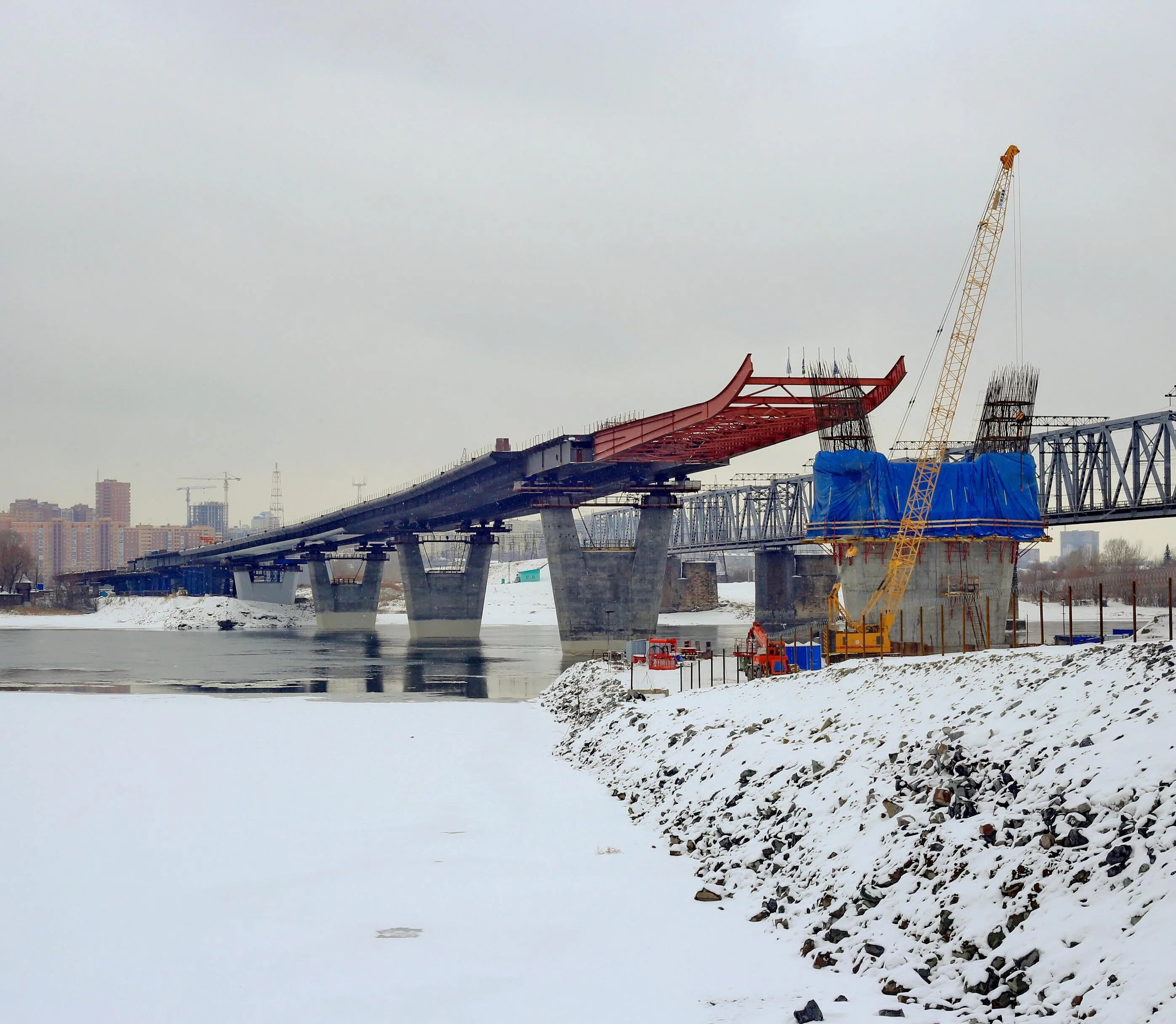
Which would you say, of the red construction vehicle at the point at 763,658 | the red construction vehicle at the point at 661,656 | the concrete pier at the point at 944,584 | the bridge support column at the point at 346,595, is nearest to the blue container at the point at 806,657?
the red construction vehicle at the point at 763,658

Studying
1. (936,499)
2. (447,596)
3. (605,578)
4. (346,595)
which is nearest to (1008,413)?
(936,499)

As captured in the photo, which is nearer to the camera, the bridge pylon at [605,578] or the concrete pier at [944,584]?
the concrete pier at [944,584]

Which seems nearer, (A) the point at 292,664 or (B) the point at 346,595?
(A) the point at 292,664

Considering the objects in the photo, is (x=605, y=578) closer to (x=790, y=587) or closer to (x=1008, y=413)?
(x=1008, y=413)

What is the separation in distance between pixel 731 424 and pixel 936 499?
1576 cm

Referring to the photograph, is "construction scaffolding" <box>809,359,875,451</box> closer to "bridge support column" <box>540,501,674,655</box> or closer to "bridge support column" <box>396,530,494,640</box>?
"bridge support column" <box>540,501,674,655</box>

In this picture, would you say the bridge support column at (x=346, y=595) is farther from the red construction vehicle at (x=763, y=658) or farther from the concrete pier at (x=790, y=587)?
the red construction vehicle at (x=763, y=658)

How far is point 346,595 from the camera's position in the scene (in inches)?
7603

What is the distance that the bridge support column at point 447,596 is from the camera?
509 ft

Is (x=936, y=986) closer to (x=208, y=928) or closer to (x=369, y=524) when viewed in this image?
(x=208, y=928)

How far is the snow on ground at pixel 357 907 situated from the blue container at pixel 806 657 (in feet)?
80.7

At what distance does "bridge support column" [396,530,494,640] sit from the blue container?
10048 centimetres

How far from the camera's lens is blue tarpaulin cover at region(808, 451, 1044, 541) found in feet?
255

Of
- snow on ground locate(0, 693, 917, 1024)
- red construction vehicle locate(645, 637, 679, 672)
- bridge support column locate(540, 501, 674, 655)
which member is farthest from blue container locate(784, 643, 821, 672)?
bridge support column locate(540, 501, 674, 655)
